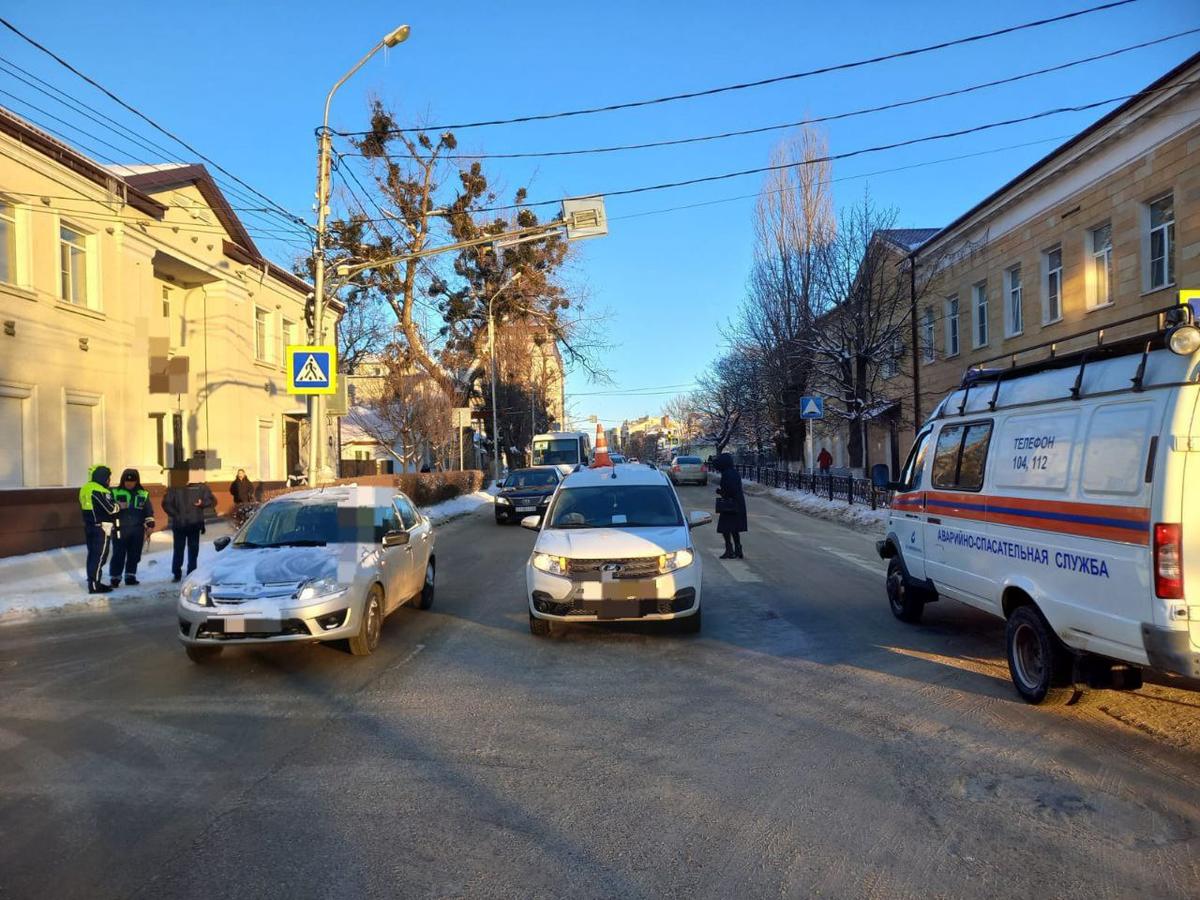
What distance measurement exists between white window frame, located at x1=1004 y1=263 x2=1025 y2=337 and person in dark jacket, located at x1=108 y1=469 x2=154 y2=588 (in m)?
22.1

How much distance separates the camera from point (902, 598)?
8484 mm

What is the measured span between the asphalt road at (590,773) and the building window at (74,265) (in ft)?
38.9

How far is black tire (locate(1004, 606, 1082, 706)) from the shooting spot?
5465 mm

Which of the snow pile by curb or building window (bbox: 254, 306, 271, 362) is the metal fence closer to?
the snow pile by curb

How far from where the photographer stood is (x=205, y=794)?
4.41 metres

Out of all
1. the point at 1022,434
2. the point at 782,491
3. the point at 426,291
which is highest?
the point at 426,291

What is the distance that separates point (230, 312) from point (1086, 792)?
81.0 feet

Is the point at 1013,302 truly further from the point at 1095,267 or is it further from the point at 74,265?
the point at 74,265

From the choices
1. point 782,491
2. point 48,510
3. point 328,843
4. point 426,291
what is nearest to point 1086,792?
point 328,843

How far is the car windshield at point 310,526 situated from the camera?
795 cm

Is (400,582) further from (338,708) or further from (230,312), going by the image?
(230,312)

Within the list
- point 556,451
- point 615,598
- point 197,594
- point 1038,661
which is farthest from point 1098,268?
point 197,594

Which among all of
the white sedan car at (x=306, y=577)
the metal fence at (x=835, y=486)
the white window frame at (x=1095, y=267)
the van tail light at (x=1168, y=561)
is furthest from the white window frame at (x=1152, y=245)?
the white sedan car at (x=306, y=577)

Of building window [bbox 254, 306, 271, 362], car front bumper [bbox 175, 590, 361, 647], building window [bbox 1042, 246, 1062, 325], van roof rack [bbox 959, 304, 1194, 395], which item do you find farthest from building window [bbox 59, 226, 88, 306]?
building window [bbox 1042, 246, 1062, 325]
